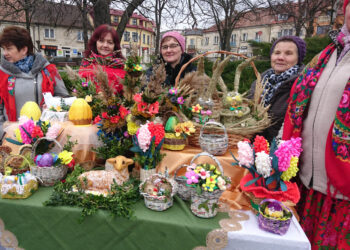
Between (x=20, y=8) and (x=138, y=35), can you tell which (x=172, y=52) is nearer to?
(x=20, y=8)

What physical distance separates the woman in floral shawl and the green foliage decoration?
1148 millimetres

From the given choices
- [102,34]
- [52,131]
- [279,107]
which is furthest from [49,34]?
[279,107]

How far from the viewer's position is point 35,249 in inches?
58.2

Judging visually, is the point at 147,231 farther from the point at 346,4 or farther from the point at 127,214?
the point at 346,4

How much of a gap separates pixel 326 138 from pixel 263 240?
71cm

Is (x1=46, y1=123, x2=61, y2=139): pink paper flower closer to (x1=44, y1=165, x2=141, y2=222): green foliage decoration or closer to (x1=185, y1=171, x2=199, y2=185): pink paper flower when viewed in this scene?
(x1=44, y1=165, x2=141, y2=222): green foliage decoration

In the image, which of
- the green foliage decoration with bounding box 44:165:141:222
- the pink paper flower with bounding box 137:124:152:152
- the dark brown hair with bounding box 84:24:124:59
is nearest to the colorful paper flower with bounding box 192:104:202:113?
the pink paper flower with bounding box 137:124:152:152

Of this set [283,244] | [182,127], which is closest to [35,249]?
[182,127]

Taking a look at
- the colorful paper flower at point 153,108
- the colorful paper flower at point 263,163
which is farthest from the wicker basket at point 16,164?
the colorful paper flower at point 263,163

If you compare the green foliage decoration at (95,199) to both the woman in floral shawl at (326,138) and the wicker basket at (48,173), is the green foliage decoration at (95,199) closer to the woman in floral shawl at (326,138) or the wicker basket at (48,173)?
the wicker basket at (48,173)

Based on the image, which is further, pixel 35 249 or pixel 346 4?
pixel 35 249

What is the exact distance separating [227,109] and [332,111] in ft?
2.55

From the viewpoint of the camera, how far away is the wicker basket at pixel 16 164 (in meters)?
1.62

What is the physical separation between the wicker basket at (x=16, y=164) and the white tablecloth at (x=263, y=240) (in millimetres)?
1427
